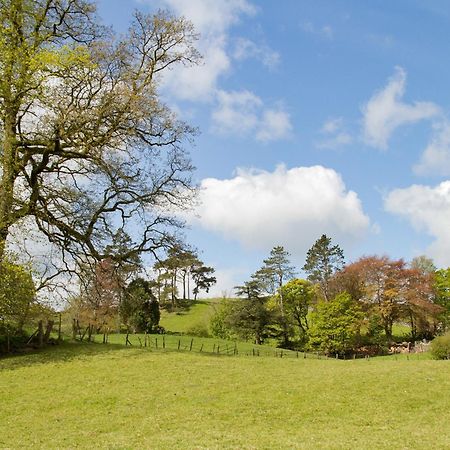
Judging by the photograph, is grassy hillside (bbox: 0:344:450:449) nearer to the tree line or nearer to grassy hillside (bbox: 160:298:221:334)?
the tree line

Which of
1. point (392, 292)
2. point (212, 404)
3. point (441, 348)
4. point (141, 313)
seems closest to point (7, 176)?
point (212, 404)

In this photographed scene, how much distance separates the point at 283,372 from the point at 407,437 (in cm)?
1220

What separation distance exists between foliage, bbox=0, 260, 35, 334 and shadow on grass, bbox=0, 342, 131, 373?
7.21 ft

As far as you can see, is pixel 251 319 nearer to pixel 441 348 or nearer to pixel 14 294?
pixel 441 348

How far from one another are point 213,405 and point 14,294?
48.8ft

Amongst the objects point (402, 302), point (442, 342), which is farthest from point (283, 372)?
point (402, 302)

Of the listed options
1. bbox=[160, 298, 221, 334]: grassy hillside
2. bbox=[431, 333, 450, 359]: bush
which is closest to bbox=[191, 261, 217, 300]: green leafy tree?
bbox=[160, 298, 221, 334]: grassy hillside

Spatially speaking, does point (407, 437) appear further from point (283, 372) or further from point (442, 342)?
point (442, 342)

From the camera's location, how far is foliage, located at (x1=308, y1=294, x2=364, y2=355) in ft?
185

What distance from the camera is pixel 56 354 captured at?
94.6 ft

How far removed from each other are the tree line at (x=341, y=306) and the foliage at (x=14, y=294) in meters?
36.6

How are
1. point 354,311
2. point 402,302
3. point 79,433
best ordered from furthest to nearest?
1. point 402,302
2. point 354,311
3. point 79,433

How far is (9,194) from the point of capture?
83.1 feet

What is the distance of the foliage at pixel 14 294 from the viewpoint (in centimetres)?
2546
